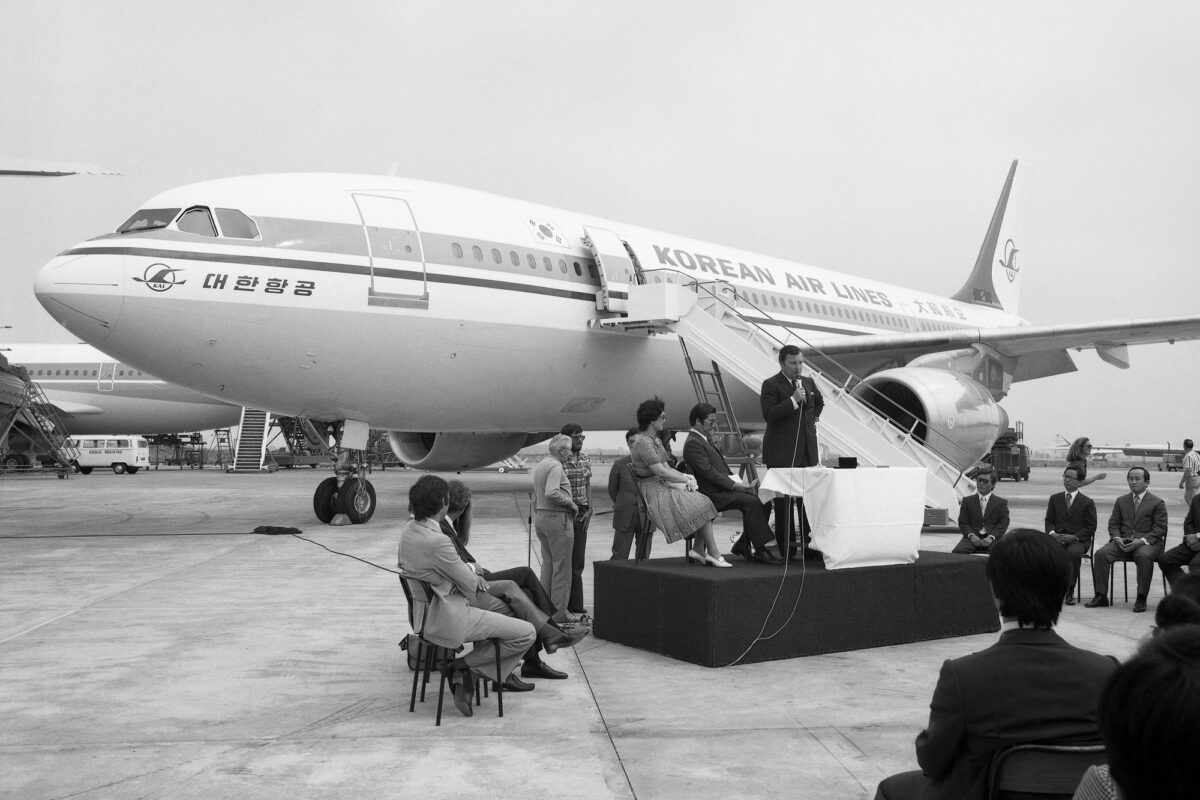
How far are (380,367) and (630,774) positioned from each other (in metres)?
7.28

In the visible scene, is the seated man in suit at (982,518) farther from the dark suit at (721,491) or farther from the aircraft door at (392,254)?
the aircraft door at (392,254)

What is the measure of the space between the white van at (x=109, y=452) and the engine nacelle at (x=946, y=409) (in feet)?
94.1

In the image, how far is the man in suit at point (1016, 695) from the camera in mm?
2027

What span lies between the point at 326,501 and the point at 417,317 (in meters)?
3.07

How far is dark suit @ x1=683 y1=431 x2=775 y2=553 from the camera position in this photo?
621cm

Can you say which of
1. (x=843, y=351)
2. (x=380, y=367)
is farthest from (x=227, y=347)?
(x=843, y=351)

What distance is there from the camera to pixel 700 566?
5883mm

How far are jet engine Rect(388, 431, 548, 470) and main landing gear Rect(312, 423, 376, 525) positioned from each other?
100 inches

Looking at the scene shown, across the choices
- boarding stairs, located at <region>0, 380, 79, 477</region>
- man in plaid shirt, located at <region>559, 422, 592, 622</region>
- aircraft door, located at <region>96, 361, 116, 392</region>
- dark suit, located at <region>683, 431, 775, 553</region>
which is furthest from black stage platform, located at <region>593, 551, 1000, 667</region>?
aircraft door, located at <region>96, 361, 116, 392</region>

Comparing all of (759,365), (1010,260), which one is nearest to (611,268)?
(759,365)

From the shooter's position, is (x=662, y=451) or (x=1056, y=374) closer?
(x=662, y=451)

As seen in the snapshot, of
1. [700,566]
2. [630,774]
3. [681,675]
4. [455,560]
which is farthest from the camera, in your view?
[700,566]

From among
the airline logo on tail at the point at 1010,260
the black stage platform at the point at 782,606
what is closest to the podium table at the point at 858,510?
the black stage platform at the point at 782,606

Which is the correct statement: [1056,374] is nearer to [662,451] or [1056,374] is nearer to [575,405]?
[575,405]
